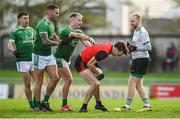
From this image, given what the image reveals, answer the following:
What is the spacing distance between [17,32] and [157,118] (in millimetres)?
4628

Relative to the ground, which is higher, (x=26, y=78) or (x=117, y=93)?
(x=26, y=78)

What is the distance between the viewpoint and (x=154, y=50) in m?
48.3

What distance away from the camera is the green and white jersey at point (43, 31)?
59.5 feet

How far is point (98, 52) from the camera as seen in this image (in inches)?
682

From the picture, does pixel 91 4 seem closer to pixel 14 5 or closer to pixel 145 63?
pixel 14 5

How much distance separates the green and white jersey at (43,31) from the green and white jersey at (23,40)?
1.76 feet

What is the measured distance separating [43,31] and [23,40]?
3.51ft

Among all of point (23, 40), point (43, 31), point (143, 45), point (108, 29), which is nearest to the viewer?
point (43, 31)

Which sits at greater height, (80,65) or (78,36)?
(78,36)

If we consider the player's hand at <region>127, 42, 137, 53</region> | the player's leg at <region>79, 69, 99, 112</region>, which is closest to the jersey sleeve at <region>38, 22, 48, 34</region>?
the player's leg at <region>79, 69, 99, 112</region>

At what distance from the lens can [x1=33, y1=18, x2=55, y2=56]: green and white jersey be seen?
1814 cm

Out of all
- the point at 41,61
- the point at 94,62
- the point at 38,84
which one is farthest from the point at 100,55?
the point at 38,84

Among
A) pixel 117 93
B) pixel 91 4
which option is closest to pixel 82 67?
pixel 117 93

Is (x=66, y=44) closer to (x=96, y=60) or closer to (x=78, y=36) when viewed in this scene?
(x=78, y=36)
